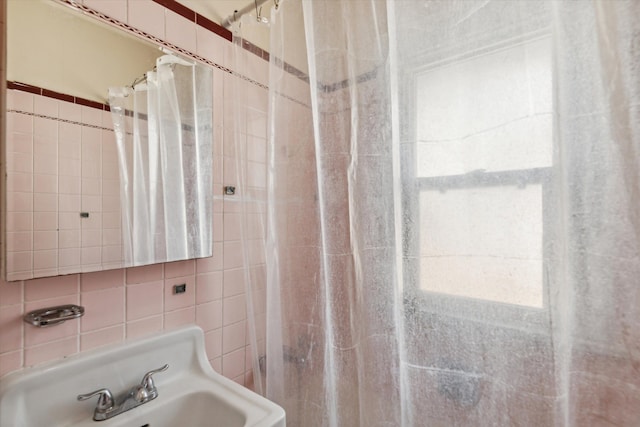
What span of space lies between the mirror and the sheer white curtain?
1.1 inches

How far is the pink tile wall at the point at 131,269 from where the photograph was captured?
26.7 inches

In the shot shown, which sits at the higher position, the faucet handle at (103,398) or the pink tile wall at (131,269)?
the pink tile wall at (131,269)

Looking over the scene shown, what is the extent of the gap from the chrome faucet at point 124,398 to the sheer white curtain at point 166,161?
0.34 metres

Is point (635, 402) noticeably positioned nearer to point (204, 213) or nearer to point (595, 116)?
point (595, 116)

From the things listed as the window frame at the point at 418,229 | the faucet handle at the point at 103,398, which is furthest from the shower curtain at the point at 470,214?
the faucet handle at the point at 103,398

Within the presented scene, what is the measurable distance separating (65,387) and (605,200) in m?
1.31


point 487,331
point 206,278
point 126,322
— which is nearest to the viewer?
point 487,331

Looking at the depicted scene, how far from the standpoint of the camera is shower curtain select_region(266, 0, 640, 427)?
0.53 m

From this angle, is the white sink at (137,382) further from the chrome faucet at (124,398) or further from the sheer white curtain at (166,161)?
the sheer white curtain at (166,161)

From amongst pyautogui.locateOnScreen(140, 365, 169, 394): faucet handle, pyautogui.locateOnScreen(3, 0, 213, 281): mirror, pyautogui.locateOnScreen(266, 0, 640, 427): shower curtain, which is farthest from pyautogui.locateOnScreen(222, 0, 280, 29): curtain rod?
pyautogui.locateOnScreen(140, 365, 169, 394): faucet handle

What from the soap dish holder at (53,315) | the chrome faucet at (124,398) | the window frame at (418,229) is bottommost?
the chrome faucet at (124,398)

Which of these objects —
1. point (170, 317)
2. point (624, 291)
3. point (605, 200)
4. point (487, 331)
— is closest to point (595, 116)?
point (605, 200)

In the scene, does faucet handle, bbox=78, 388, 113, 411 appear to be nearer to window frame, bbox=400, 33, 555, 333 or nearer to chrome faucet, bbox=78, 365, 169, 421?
chrome faucet, bbox=78, 365, 169, 421

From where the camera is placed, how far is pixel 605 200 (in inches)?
20.7
